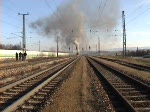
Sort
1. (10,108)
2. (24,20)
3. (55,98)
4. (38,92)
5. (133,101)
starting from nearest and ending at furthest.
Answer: (10,108) → (133,101) → (55,98) → (38,92) → (24,20)

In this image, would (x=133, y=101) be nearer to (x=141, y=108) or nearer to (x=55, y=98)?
(x=141, y=108)

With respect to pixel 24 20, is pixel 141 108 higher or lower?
lower

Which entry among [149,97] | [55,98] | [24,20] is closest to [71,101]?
[55,98]

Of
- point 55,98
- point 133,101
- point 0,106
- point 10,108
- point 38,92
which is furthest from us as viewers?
point 38,92

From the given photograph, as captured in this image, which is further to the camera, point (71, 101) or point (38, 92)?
point (38, 92)

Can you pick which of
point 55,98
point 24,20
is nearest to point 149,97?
point 55,98

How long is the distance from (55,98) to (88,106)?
205cm

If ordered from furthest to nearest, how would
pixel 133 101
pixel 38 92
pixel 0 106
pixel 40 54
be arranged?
pixel 40 54, pixel 38 92, pixel 133 101, pixel 0 106

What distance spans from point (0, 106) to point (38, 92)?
388cm

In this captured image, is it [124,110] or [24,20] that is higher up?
[24,20]

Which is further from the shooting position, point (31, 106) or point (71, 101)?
point (71, 101)

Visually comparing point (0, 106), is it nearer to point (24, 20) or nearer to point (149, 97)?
point (149, 97)

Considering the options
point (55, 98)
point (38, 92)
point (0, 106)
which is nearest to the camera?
point (0, 106)

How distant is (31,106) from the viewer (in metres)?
10.5
